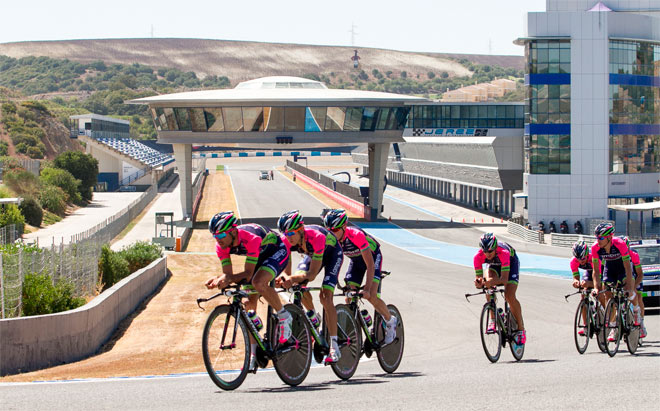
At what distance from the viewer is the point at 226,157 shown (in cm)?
19088

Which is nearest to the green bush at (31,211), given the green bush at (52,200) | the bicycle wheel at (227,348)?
the green bush at (52,200)

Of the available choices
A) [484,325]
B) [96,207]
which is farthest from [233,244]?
[96,207]

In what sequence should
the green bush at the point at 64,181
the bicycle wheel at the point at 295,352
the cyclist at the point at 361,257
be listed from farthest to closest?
the green bush at the point at 64,181, the cyclist at the point at 361,257, the bicycle wheel at the point at 295,352

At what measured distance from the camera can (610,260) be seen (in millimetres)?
16625

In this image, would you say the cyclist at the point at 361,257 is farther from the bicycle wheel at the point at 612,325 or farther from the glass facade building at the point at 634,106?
the glass facade building at the point at 634,106

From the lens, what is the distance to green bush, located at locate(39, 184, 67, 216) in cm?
7094

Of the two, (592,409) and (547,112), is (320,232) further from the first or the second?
(547,112)

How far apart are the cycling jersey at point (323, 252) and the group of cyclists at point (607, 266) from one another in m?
5.63

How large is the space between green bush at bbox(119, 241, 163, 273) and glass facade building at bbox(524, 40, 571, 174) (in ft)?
119

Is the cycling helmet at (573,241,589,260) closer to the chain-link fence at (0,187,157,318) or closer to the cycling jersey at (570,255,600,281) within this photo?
the cycling jersey at (570,255,600,281)

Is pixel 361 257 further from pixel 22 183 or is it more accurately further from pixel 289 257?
pixel 22 183

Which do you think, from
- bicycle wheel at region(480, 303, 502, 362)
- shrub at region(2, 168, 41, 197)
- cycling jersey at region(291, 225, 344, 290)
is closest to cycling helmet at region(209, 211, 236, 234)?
cycling jersey at region(291, 225, 344, 290)

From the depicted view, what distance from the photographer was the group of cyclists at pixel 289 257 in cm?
1099

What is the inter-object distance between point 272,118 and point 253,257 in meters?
56.4
